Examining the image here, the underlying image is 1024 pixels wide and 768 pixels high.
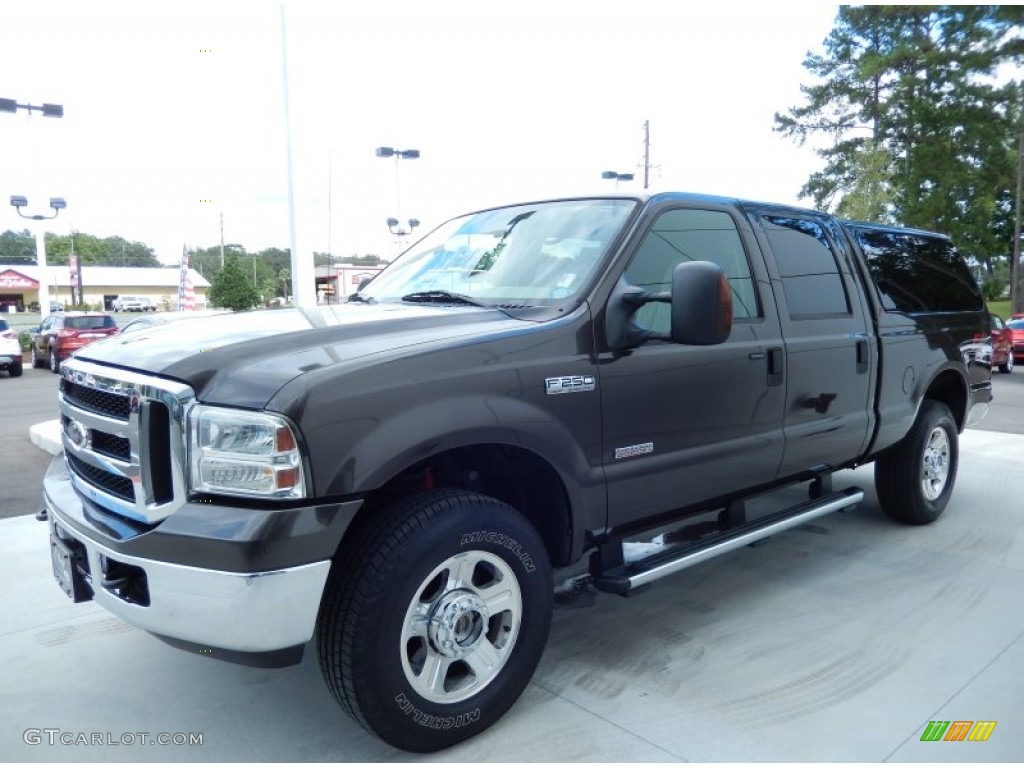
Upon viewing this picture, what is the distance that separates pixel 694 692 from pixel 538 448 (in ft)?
3.81

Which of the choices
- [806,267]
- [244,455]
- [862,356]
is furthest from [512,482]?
[862,356]

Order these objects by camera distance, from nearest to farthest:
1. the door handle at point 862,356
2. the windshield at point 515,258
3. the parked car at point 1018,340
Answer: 1. the windshield at point 515,258
2. the door handle at point 862,356
3. the parked car at point 1018,340

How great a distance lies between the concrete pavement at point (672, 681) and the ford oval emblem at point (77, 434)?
3.28 ft

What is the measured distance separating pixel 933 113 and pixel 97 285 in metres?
78.4

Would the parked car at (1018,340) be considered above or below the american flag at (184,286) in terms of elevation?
below

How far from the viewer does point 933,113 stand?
3128 centimetres

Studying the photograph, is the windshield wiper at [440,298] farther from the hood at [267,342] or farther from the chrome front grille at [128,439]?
the chrome front grille at [128,439]

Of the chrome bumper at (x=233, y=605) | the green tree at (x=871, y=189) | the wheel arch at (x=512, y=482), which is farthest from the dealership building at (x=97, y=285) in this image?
the chrome bumper at (x=233, y=605)

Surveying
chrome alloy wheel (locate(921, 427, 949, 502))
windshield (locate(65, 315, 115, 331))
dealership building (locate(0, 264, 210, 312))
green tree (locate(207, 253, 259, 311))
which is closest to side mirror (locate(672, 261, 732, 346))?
chrome alloy wheel (locate(921, 427, 949, 502))

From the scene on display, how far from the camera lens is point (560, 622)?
12.4 ft

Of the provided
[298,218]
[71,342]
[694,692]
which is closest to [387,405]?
[694,692]

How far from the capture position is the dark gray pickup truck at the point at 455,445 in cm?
228

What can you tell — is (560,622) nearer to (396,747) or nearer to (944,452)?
(396,747)

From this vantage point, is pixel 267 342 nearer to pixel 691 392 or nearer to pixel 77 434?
pixel 77 434
